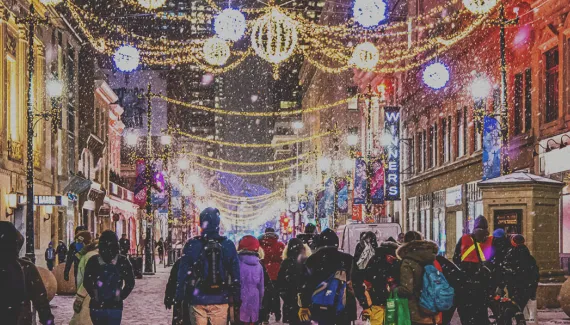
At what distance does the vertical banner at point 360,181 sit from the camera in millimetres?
50594

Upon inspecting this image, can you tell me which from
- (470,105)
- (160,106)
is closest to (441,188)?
(470,105)

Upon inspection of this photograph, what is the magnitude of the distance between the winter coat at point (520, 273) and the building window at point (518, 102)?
1722cm

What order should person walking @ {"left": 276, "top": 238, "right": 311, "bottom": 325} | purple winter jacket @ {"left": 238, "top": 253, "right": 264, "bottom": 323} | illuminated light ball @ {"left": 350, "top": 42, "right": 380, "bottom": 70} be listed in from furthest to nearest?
illuminated light ball @ {"left": 350, "top": 42, "right": 380, "bottom": 70} → person walking @ {"left": 276, "top": 238, "right": 311, "bottom": 325} → purple winter jacket @ {"left": 238, "top": 253, "right": 264, "bottom": 323}

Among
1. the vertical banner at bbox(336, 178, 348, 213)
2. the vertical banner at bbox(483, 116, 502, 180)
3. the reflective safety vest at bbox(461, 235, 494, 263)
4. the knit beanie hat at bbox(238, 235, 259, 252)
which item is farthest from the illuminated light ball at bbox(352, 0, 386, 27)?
the vertical banner at bbox(336, 178, 348, 213)

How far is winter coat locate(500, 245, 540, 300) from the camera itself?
1555cm

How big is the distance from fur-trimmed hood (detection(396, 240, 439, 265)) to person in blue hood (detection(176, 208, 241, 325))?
1884 millimetres

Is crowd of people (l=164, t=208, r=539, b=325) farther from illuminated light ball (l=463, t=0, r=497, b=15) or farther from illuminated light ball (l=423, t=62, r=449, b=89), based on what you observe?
illuminated light ball (l=423, t=62, r=449, b=89)

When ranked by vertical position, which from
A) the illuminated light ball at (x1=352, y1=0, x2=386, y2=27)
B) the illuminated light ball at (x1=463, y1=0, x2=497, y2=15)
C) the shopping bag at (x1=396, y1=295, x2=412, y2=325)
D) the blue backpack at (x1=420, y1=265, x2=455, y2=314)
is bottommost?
the shopping bag at (x1=396, y1=295, x2=412, y2=325)

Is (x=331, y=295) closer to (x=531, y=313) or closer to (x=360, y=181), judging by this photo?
(x=531, y=313)

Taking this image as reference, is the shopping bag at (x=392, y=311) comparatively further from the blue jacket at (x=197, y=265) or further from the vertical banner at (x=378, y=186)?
the vertical banner at (x=378, y=186)

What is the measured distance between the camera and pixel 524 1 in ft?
101

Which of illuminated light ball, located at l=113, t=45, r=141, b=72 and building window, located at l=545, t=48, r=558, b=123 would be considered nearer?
building window, located at l=545, t=48, r=558, b=123

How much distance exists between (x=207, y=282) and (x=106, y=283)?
5.00 ft

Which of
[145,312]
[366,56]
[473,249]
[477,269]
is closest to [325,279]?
[477,269]
